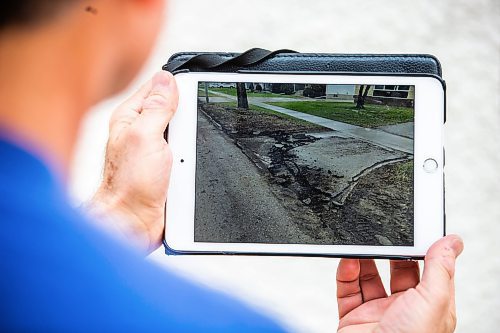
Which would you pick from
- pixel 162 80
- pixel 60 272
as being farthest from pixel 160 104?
pixel 60 272

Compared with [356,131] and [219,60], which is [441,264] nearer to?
[356,131]

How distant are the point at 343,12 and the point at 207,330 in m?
0.80

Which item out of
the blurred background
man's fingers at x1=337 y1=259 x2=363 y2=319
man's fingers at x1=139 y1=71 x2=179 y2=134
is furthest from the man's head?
the blurred background

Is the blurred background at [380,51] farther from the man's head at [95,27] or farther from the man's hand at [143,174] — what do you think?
the man's head at [95,27]

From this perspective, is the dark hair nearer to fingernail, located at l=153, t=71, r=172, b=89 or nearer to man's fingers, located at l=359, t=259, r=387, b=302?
fingernail, located at l=153, t=71, r=172, b=89

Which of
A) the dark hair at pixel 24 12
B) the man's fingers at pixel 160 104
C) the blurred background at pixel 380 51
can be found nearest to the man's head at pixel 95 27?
the dark hair at pixel 24 12

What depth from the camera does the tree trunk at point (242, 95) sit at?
24.5 inches

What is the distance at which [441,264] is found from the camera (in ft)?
1.85

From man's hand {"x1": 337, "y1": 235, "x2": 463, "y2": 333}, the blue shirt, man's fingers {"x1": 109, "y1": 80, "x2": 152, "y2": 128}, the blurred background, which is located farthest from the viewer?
the blurred background

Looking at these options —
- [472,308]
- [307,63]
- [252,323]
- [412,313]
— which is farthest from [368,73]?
[472,308]

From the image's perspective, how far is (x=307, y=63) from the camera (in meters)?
0.65

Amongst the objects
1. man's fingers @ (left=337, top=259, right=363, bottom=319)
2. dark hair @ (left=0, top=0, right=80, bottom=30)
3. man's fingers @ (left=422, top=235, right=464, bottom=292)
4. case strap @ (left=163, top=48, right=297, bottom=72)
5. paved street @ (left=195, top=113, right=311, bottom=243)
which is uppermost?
case strap @ (left=163, top=48, right=297, bottom=72)

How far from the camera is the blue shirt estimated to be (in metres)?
0.25

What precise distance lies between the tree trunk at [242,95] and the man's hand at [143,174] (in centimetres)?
5
